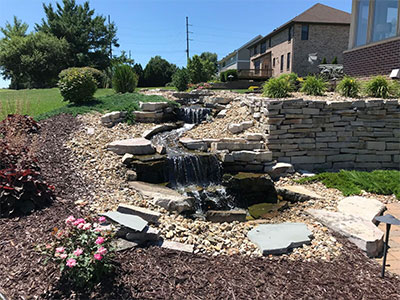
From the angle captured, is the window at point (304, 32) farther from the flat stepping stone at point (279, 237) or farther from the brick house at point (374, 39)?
the flat stepping stone at point (279, 237)

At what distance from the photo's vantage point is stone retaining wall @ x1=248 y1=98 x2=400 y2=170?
6.16 metres

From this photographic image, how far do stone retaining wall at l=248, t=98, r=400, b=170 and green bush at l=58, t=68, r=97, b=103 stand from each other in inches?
203

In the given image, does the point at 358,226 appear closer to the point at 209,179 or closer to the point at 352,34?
the point at 209,179

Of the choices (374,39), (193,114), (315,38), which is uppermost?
(315,38)

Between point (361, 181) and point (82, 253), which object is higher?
point (82, 253)

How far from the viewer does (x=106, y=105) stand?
26.9 feet

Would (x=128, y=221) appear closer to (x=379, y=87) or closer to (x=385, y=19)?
(x=379, y=87)

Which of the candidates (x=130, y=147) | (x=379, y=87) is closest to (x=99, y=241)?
(x=130, y=147)

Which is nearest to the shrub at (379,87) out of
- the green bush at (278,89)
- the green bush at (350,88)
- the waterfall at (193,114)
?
the green bush at (350,88)

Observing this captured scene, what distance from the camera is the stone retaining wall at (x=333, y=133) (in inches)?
243

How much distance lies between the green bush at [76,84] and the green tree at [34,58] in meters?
19.8

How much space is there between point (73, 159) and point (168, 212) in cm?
221

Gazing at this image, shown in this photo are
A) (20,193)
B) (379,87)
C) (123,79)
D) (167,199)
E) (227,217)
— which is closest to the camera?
(20,193)

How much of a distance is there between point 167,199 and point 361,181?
3679 millimetres
